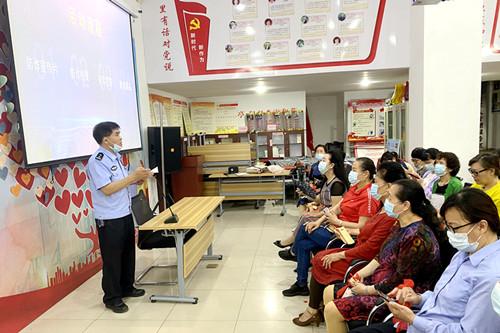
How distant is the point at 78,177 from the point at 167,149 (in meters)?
1.83

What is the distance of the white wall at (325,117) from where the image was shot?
888cm

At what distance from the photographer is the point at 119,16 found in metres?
4.30

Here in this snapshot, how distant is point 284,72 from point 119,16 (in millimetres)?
2371

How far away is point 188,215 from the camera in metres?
3.20

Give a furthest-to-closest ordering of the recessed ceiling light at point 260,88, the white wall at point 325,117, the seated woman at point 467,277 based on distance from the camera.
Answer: the white wall at point 325,117, the recessed ceiling light at point 260,88, the seated woman at point 467,277

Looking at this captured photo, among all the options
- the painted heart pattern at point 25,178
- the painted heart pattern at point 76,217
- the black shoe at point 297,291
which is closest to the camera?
the painted heart pattern at point 25,178

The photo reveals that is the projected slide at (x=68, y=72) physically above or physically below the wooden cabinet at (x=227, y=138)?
above

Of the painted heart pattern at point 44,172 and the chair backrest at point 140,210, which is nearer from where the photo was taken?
the painted heart pattern at point 44,172

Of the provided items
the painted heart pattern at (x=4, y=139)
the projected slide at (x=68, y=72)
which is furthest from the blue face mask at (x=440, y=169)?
the painted heart pattern at (x=4, y=139)

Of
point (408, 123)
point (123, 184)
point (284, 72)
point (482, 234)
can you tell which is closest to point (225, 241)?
point (123, 184)

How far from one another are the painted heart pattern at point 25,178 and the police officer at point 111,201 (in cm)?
49

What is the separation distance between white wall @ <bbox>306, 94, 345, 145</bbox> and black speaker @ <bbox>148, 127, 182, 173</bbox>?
4.57 m

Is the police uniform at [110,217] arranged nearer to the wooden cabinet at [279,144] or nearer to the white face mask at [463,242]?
the white face mask at [463,242]

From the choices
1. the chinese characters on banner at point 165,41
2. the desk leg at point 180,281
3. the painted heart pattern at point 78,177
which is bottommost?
the desk leg at point 180,281
